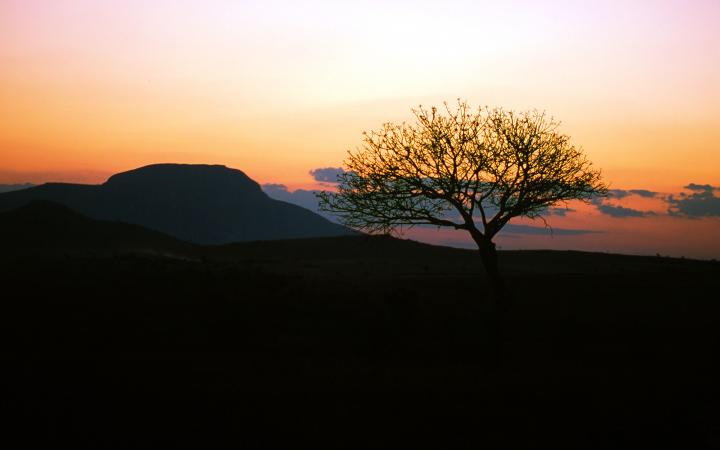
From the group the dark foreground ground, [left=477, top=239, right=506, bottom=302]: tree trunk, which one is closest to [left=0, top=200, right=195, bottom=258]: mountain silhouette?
the dark foreground ground

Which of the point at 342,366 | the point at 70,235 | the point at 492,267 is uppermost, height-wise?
the point at 492,267

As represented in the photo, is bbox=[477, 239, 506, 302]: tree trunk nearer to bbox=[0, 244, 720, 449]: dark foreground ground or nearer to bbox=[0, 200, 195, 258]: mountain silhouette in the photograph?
bbox=[0, 244, 720, 449]: dark foreground ground

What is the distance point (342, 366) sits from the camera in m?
14.9

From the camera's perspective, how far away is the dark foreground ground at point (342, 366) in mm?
10023

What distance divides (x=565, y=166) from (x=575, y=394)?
15.5 m

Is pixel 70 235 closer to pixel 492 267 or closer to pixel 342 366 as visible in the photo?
pixel 492 267

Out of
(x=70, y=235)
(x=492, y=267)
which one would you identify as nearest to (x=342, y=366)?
(x=492, y=267)

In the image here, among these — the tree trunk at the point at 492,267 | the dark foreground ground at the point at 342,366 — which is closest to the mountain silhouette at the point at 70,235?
the dark foreground ground at the point at 342,366

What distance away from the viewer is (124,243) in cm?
6994

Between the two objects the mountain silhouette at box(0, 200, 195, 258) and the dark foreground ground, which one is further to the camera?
the mountain silhouette at box(0, 200, 195, 258)

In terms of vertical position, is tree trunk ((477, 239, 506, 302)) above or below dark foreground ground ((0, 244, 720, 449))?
above

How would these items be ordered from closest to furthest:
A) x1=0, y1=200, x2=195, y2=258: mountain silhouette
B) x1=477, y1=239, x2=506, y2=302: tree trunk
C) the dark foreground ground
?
the dark foreground ground < x1=477, y1=239, x2=506, y2=302: tree trunk < x1=0, y1=200, x2=195, y2=258: mountain silhouette

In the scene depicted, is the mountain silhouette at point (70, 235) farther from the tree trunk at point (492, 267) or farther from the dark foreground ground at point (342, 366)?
the tree trunk at point (492, 267)

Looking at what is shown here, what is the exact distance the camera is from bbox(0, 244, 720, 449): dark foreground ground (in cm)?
1002
